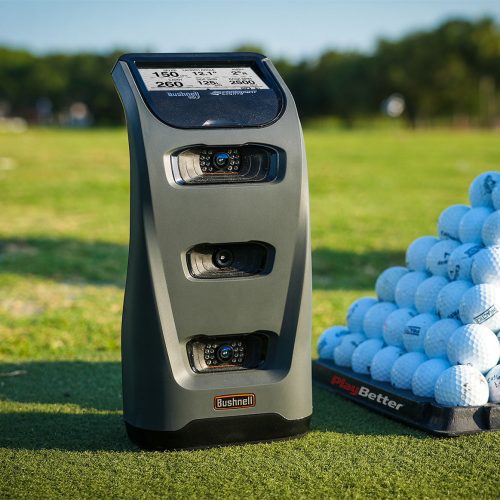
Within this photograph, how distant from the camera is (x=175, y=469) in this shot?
3691 millimetres

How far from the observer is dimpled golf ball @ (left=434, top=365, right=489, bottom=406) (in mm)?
4141

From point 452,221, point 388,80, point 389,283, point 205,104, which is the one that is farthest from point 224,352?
point 388,80

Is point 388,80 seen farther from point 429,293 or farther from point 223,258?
point 223,258

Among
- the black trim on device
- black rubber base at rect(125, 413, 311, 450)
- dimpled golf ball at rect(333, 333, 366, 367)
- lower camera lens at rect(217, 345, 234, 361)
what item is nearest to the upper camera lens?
the black trim on device

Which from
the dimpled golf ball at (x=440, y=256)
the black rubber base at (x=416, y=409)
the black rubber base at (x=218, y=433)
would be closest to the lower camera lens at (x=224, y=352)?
the black rubber base at (x=218, y=433)

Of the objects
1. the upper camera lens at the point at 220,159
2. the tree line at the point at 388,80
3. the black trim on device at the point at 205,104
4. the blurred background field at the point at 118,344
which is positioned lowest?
the tree line at the point at 388,80

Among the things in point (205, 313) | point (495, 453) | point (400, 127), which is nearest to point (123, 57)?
point (205, 313)

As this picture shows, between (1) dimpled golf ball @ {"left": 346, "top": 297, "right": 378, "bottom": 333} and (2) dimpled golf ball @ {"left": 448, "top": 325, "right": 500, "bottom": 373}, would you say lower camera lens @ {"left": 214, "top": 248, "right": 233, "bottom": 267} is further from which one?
(1) dimpled golf ball @ {"left": 346, "top": 297, "right": 378, "bottom": 333}

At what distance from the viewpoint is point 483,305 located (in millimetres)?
4289

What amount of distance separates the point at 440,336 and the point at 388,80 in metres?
92.3

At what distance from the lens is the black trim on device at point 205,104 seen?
3725 mm

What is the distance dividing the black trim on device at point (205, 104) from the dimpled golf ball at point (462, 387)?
5.17 feet

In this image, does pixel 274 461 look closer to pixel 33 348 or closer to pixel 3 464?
pixel 3 464

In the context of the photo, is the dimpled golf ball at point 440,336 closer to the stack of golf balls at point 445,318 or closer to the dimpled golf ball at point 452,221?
the stack of golf balls at point 445,318
